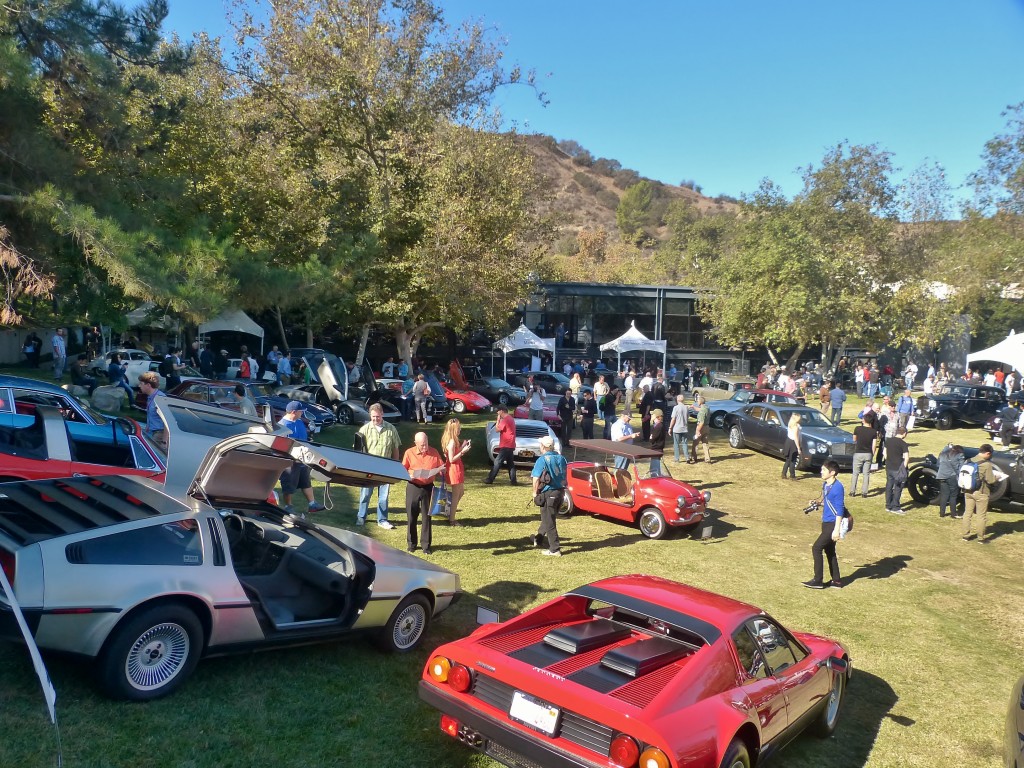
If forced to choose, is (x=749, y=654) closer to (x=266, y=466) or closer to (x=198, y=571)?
(x=198, y=571)

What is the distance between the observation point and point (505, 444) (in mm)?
14211

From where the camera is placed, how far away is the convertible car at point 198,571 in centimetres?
455

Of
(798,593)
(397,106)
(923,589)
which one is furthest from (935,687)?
(397,106)

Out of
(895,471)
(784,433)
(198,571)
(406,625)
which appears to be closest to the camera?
(198,571)

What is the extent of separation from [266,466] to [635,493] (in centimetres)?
663

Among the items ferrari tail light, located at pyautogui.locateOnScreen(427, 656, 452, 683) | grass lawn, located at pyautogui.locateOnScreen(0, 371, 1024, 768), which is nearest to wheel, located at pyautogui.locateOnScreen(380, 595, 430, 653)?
grass lawn, located at pyautogui.locateOnScreen(0, 371, 1024, 768)

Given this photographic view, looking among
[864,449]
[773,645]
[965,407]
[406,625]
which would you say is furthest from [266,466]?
[965,407]

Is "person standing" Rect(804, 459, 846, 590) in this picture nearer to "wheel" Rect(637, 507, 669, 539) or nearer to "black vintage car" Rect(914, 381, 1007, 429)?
"wheel" Rect(637, 507, 669, 539)

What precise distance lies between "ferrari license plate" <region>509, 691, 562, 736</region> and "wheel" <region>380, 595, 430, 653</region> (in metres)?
2.14

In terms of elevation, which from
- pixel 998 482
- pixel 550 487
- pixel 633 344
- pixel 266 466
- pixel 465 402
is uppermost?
pixel 633 344

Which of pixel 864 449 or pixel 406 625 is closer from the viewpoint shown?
pixel 406 625

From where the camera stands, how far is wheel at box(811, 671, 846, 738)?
5605 millimetres

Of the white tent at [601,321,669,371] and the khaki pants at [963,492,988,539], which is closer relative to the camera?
the khaki pants at [963,492,988,539]

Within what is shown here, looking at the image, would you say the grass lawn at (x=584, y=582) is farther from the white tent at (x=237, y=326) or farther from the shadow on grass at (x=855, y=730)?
the white tent at (x=237, y=326)
